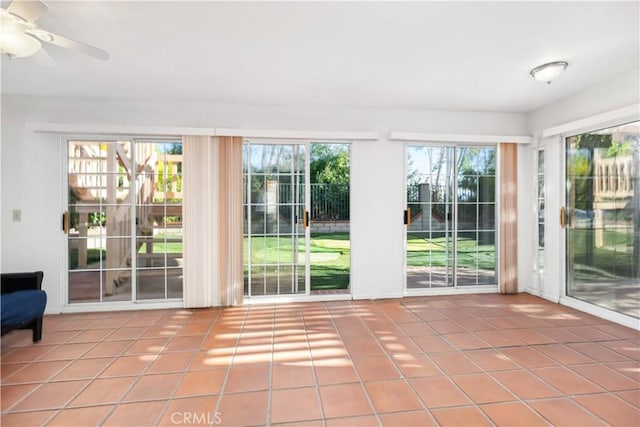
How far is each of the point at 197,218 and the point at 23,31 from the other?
7.36 ft

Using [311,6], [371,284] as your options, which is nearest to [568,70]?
[311,6]

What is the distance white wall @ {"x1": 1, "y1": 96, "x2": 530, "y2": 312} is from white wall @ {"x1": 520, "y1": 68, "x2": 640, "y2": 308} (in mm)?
346

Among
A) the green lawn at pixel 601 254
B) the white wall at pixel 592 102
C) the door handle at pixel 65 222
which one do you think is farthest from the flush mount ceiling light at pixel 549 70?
the door handle at pixel 65 222

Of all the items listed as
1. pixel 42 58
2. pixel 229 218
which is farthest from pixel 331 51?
pixel 229 218

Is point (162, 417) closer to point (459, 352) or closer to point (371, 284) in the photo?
point (459, 352)

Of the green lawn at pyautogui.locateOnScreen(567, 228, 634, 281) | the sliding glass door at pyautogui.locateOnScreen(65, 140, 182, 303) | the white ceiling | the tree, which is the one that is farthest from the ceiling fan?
the green lawn at pyautogui.locateOnScreen(567, 228, 634, 281)

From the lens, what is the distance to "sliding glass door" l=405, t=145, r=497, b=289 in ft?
14.0

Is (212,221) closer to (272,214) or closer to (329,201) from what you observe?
(272,214)

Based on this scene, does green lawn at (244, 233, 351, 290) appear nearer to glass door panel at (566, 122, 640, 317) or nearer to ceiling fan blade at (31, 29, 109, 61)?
ceiling fan blade at (31, 29, 109, 61)

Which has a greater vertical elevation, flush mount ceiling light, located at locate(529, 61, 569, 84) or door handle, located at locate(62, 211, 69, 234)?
flush mount ceiling light, located at locate(529, 61, 569, 84)

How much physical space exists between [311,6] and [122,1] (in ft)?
3.75

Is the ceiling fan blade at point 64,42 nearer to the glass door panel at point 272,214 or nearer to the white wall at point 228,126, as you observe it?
the white wall at point 228,126

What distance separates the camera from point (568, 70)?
302 centimetres

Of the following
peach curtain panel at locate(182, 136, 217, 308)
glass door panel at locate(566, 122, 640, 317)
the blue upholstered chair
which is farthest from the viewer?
peach curtain panel at locate(182, 136, 217, 308)
